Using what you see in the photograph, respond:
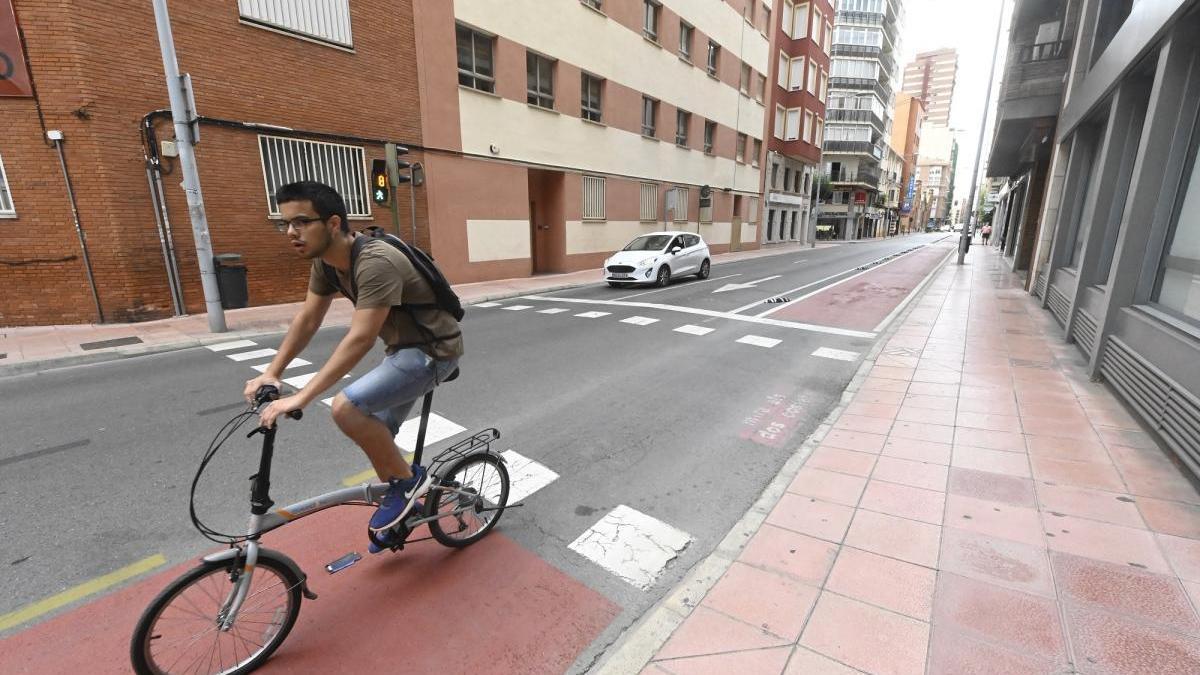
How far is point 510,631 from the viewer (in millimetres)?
2410

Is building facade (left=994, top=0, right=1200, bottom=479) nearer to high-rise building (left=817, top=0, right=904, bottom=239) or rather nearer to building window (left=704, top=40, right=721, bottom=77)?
building window (left=704, top=40, right=721, bottom=77)

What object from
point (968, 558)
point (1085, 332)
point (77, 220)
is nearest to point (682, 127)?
point (1085, 332)

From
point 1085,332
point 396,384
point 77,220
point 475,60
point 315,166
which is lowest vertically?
point 1085,332

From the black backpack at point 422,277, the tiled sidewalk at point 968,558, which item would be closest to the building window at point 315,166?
the black backpack at point 422,277

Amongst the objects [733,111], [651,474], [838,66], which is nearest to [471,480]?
[651,474]

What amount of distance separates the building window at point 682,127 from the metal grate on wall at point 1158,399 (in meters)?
21.9

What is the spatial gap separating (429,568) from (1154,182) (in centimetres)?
773

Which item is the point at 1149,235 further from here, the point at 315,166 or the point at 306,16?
the point at 306,16

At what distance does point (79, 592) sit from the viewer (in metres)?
2.61

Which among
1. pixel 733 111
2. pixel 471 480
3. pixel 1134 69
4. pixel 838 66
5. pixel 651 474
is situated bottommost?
pixel 651 474

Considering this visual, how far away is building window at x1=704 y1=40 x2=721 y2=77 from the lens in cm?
2672

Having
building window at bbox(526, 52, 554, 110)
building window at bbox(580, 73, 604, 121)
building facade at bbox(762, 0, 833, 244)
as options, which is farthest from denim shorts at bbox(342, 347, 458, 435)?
building facade at bbox(762, 0, 833, 244)

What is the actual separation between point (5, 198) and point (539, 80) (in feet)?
44.4

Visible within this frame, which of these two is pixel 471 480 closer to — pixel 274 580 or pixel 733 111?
pixel 274 580
